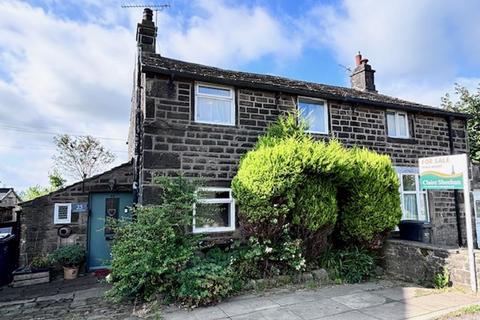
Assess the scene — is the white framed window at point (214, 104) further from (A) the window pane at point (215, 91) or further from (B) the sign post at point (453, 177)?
(B) the sign post at point (453, 177)

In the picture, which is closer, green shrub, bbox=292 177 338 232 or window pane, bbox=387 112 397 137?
green shrub, bbox=292 177 338 232

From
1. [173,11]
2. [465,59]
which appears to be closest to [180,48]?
[173,11]

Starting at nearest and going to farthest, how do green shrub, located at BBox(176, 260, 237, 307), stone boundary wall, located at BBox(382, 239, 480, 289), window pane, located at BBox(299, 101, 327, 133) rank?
1. green shrub, located at BBox(176, 260, 237, 307)
2. stone boundary wall, located at BBox(382, 239, 480, 289)
3. window pane, located at BBox(299, 101, 327, 133)

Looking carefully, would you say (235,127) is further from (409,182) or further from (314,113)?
(409,182)

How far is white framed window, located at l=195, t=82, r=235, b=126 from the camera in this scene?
7660 mm

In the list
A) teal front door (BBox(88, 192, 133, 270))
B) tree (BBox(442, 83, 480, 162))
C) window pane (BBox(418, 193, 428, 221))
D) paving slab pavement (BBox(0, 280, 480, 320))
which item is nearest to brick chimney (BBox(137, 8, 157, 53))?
teal front door (BBox(88, 192, 133, 270))

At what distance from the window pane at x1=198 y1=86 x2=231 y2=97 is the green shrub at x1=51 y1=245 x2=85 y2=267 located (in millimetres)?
5533

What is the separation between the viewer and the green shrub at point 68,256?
7.76 meters

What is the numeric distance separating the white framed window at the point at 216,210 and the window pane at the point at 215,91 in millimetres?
2608

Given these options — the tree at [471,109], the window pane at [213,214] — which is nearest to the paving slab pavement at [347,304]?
the window pane at [213,214]

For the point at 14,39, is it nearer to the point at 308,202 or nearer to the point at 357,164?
the point at 308,202

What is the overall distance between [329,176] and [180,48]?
7.14 metres

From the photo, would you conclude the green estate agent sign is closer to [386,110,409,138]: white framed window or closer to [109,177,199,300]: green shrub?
[386,110,409,138]: white framed window

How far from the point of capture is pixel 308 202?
21.1 feet
